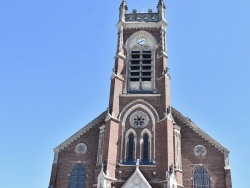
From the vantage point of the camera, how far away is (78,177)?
3166cm

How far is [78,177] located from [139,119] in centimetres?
774

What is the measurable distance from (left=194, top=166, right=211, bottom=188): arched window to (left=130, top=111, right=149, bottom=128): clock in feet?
20.6

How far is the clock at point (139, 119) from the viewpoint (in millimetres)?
32469

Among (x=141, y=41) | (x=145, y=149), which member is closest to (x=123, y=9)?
(x=141, y=41)

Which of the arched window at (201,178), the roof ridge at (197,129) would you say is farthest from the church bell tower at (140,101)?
the arched window at (201,178)

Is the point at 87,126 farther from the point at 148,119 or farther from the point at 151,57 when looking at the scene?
the point at 151,57

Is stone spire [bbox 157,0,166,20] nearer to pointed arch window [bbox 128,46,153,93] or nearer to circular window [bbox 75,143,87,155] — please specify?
pointed arch window [bbox 128,46,153,93]

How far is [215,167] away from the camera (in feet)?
101

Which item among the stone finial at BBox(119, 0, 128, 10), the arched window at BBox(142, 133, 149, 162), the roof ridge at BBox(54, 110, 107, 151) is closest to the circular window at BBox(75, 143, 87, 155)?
the roof ridge at BBox(54, 110, 107, 151)

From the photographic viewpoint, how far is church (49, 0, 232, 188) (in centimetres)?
2938

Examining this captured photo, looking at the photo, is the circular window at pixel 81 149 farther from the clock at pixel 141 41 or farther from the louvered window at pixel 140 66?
the clock at pixel 141 41

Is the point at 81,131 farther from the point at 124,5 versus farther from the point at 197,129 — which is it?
the point at 124,5

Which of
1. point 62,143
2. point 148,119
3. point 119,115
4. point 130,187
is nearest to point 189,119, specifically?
point 148,119

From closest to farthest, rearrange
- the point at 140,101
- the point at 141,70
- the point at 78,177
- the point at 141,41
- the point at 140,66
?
the point at 78,177
the point at 140,101
the point at 141,70
the point at 140,66
the point at 141,41
